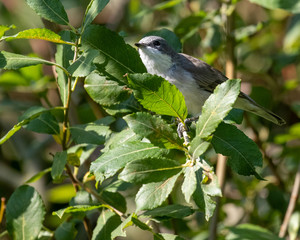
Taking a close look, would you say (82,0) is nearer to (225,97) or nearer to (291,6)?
(291,6)

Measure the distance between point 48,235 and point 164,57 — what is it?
4.64ft

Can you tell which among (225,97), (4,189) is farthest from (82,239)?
(225,97)

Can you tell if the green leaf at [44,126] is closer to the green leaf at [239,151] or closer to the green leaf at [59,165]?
the green leaf at [59,165]

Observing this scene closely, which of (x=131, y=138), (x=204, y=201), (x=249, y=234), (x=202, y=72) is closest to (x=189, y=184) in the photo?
(x=204, y=201)

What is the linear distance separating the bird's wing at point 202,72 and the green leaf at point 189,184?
1703 mm

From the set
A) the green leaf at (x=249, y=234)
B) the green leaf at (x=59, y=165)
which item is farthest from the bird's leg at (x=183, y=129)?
the green leaf at (x=249, y=234)

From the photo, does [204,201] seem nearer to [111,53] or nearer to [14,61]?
[111,53]

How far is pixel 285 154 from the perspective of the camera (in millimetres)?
3584

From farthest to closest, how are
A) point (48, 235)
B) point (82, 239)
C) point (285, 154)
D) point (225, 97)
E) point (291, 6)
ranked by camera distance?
point (82, 239)
point (285, 154)
point (291, 6)
point (48, 235)
point (225, 97)

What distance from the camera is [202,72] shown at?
3219 mm

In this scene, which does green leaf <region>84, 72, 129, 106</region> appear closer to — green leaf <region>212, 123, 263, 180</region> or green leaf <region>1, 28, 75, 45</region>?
green leaf <region>1, 28, 75, 45</region>

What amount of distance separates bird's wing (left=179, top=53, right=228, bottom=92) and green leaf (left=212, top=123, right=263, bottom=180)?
4.61 feet

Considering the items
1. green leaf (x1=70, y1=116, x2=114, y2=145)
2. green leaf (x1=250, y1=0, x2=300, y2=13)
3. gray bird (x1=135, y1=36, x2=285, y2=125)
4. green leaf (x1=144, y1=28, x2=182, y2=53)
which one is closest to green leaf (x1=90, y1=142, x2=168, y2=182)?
green leaf (x1=70, y1=116, x2=114, y2=145)

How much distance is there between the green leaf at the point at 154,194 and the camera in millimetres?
1609
